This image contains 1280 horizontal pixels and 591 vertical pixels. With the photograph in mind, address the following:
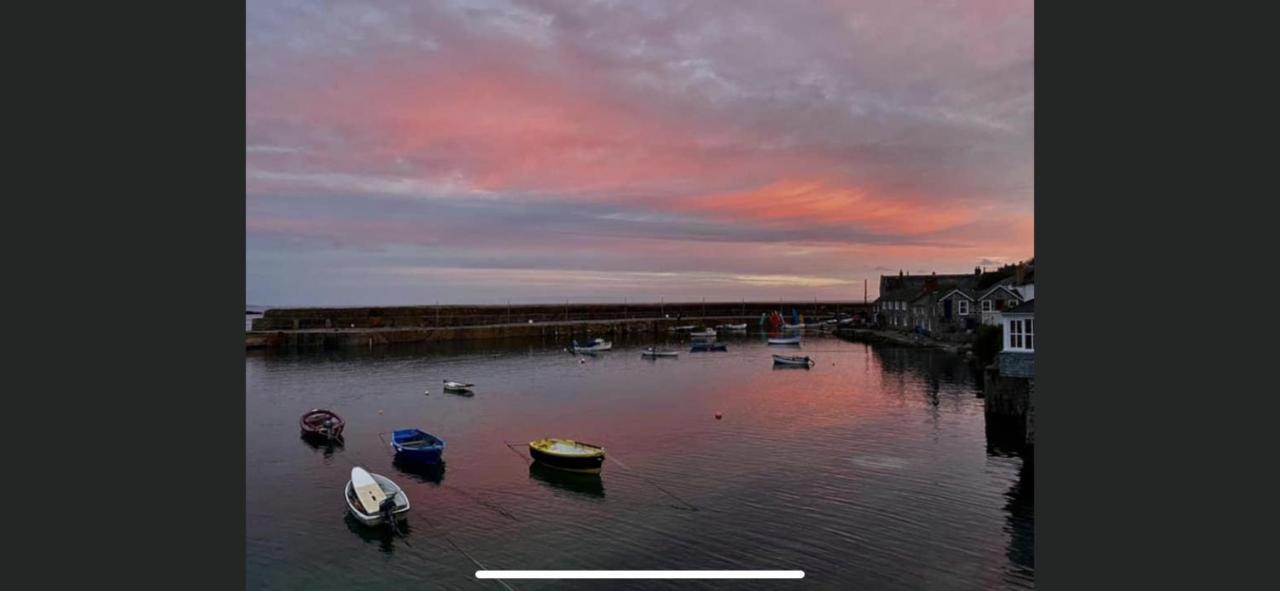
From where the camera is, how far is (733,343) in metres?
96.2

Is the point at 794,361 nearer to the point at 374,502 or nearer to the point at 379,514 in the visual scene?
the point at 374,502

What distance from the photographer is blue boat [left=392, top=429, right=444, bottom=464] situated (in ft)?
93.5

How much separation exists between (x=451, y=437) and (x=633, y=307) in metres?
110

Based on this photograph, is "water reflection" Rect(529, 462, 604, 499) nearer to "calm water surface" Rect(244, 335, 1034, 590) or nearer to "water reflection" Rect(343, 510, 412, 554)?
"calm water surface" Rect(244, 335, 1034, 590)

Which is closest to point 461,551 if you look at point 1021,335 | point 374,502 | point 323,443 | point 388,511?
point 388,511

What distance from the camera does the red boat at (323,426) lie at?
34000 millimetres

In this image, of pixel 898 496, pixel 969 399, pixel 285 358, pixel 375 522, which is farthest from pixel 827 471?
pixel 285 358

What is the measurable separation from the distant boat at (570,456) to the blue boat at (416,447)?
380 cm

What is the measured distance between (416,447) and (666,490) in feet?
37.1

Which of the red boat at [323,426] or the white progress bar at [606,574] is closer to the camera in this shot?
the white progress bar at [606,574]

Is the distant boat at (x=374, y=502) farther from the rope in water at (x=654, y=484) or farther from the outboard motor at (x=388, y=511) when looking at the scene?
the rope in water at (x=654, y=484)

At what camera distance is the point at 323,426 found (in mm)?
34375

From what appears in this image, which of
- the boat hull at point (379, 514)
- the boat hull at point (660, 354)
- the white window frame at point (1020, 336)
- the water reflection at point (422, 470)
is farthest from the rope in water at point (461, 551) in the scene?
the boat hull at point (660, 354)

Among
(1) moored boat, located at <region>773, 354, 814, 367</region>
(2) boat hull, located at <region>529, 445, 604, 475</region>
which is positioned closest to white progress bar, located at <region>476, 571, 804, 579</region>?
(2) boat hull, located at <region>529, 445, 604, 475</region>
